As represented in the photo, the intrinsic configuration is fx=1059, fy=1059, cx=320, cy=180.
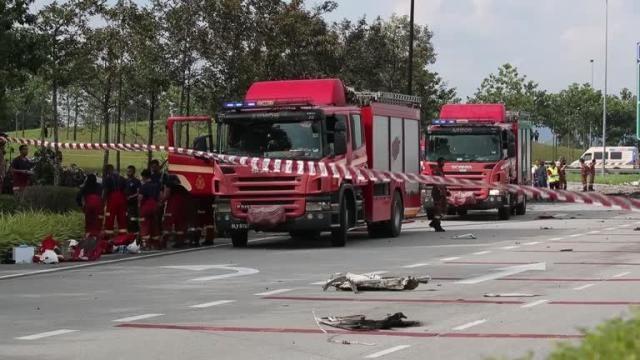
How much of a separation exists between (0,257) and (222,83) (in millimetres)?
16752

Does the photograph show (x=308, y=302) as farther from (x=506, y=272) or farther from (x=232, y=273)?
(x=506, y=272)

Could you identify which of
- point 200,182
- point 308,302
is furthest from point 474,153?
point 308,302

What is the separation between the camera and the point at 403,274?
49.1 ft

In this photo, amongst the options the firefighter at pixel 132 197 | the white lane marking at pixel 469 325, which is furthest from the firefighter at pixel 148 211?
the white lane marking at pixel 469 325

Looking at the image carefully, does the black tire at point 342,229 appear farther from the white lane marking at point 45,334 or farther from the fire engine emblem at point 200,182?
the white lane marking at point 45,334

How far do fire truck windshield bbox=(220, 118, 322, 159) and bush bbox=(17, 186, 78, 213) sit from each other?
5.15 m

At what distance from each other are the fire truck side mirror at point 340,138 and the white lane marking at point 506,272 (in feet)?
15.4

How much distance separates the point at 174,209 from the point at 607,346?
1729 cm

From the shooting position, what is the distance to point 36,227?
63.3ft

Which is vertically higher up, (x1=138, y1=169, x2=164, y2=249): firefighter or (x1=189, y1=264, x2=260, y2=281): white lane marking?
(x1=138, y1=169, x2=164, y2=249): firefighter

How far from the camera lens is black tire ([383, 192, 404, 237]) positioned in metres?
23.1

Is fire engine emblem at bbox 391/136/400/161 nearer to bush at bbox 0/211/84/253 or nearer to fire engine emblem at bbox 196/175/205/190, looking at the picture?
fire engine emblem at bbox 196/175/205/190

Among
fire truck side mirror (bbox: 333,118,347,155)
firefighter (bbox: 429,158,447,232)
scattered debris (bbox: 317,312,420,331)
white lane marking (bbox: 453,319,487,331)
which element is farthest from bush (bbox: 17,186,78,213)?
white lane marking (bbox: 453,319,487,331)

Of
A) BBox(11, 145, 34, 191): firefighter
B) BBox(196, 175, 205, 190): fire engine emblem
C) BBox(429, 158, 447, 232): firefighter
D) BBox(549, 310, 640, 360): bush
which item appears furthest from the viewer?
BBox(429, 158, 447, 232): firefighter
